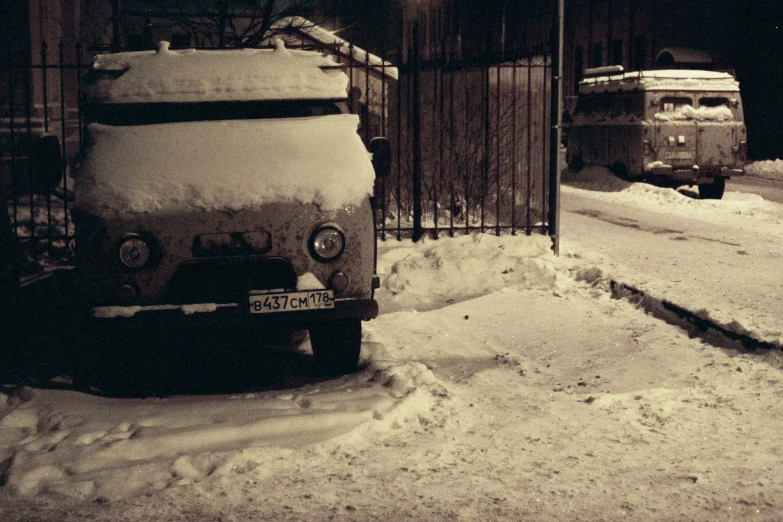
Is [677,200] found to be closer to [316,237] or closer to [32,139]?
[32,139]

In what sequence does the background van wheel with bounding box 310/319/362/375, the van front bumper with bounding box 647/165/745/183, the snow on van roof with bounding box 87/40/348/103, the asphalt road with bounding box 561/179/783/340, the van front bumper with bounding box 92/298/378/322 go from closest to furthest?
the van front bumper with bounding box 92/298/378/322 < the background van wheel with bounding box 310/319/362/375 < the snow on van roof with bounding box 87/40/348/103 < the asphalt road with bounding box 561/179/783/340 < the van front bumper with bounding box 647/165/745/183

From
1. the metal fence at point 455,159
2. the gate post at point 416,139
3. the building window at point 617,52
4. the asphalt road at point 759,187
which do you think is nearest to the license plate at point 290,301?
the metal fence at point 455,159

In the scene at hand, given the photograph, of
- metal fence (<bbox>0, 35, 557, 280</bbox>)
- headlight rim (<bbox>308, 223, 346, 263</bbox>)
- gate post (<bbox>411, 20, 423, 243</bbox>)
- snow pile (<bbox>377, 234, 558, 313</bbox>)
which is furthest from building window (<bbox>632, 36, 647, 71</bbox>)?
headlight rim (<bbox>308, 223, 346, 263</bbox>)

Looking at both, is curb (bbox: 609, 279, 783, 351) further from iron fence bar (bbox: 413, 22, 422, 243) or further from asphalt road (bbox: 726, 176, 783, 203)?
asphalt road (bbox: 726, 176, 783, 203)

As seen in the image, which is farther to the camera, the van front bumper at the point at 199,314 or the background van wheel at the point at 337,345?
the background van wheel at the point at 337,345

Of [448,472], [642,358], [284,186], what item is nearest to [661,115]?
[642,358]

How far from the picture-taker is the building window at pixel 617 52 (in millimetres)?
43188

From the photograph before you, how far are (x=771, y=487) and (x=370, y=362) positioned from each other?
303cm

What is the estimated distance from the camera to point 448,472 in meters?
5.07

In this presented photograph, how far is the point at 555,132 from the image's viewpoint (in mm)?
11531

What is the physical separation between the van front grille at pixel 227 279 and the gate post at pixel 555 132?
577 cm

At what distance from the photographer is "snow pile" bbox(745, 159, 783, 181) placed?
27.3 metres

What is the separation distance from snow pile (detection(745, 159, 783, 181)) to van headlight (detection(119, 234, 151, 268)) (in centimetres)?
2317

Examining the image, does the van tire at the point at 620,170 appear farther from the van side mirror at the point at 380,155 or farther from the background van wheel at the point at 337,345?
the background van wheel at the point at 337,345
